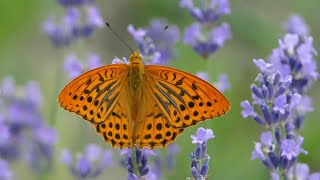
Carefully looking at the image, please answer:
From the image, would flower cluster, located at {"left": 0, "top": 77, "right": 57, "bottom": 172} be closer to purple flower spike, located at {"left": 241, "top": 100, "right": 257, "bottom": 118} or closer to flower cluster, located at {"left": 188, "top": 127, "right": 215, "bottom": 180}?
purple flower spike, located at {"left": 241, "top": 100, "right": 257, "bottom": 118}

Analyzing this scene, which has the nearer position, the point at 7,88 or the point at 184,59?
the point at 7,88

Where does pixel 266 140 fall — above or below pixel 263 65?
below

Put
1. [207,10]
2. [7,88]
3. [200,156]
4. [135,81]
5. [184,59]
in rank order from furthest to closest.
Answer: [184,59], [7,88], [207,10], [135,81], [200,156]

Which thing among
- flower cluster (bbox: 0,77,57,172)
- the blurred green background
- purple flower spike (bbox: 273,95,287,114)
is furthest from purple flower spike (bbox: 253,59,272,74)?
flower cluster (bbox: 0,77,57,172)

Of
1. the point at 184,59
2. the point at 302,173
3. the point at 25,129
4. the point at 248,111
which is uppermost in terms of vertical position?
the point at 184,59

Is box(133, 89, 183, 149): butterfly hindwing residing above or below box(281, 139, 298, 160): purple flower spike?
above

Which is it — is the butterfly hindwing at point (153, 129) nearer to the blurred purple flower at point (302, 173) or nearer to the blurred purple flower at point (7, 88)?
the blurred purple flower at point (302, 173)

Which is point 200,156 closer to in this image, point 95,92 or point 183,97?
point 183,97

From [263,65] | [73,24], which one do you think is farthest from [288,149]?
[73,24]
